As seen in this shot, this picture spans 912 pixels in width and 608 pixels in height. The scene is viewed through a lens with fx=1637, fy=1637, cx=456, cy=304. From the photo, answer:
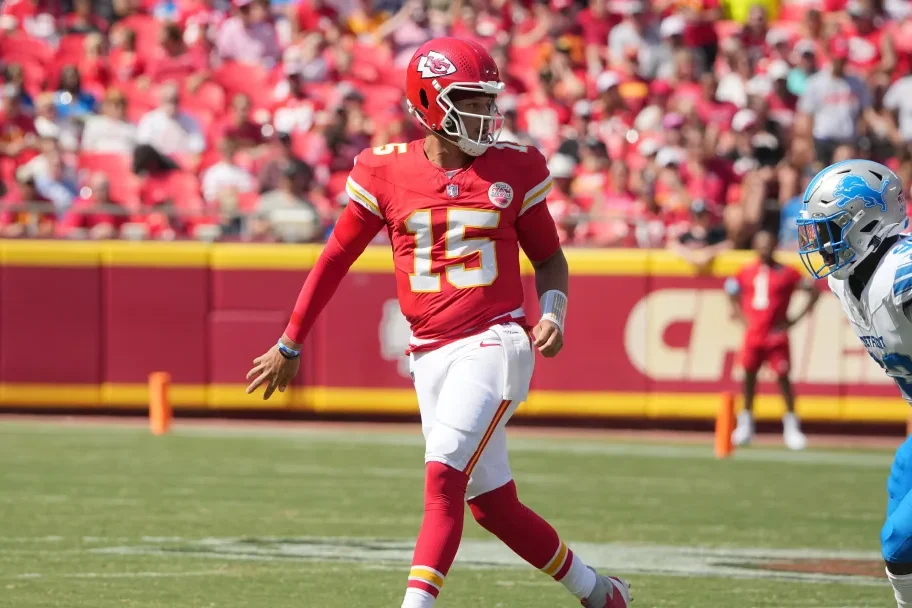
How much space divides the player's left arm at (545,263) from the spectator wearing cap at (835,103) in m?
11.4

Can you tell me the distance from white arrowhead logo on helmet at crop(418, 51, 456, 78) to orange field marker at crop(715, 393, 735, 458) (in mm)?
8063

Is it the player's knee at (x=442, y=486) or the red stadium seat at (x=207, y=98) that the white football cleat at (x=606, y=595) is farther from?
the red stadium seat at (x=207, y=98)

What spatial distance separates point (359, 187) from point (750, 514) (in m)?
4.94

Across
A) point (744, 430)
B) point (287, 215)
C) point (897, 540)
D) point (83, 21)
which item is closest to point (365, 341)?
point (287, 215)

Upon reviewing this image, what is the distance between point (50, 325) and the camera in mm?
15211

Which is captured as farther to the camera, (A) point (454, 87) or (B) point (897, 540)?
(A) point (454, 87)

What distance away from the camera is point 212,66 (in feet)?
59.4

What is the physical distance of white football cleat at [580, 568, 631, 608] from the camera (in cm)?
564

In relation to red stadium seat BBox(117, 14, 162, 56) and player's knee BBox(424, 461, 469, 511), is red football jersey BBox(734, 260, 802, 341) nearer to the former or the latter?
red stadium seat BBox(117, 14, 162, 56)

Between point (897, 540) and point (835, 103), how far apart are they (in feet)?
41.0

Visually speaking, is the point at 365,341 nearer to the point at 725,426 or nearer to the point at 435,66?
the point at 725,426

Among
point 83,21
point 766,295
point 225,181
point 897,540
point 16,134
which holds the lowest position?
point 766,295

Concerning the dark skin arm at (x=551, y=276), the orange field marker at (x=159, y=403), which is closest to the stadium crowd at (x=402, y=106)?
the orange field marker at (x=159, y=403)

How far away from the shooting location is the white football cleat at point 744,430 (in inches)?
559
